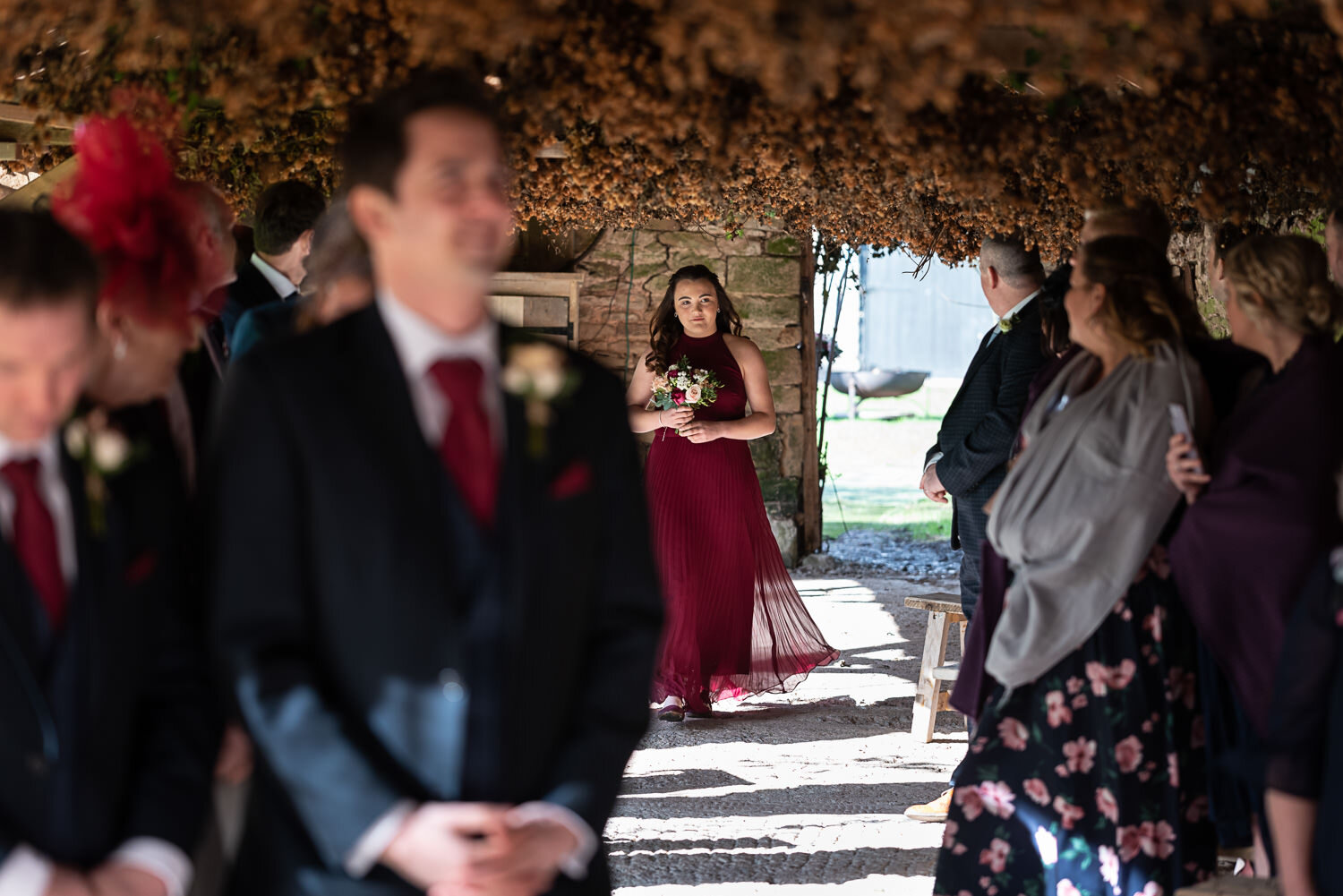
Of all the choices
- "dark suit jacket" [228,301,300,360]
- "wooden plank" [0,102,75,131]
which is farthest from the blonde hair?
"wooden plank" [0,102,75,131]

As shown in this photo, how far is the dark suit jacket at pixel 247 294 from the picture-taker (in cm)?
373

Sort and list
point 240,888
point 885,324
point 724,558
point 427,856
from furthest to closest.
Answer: point 885,324, point 724,558, point 240,888, point 427,856

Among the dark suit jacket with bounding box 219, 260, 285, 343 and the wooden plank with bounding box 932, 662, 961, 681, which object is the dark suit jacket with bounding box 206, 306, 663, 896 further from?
the wooden plank with bounding box 932, 662, 961, 681

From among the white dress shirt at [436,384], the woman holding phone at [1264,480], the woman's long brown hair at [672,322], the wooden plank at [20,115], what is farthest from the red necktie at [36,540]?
the woman's long brown hair at [672,322]

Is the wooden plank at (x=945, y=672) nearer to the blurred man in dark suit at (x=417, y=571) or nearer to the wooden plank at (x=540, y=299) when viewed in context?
the blurred man in dark suit at (x=417, y=571)

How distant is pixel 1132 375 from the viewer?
3.22m

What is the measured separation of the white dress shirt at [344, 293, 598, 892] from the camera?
1.84 m

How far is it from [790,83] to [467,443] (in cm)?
98

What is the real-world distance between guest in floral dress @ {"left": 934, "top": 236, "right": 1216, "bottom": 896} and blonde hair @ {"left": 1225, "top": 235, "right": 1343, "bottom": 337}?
24cm

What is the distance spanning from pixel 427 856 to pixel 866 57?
1.58 metres

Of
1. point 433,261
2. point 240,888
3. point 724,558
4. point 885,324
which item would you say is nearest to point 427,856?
point 240,888

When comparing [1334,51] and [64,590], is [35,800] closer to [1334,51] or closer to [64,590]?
[64,590]

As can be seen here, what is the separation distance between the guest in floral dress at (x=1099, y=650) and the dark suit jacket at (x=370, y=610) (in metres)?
1.68

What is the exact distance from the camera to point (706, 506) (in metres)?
6.33
